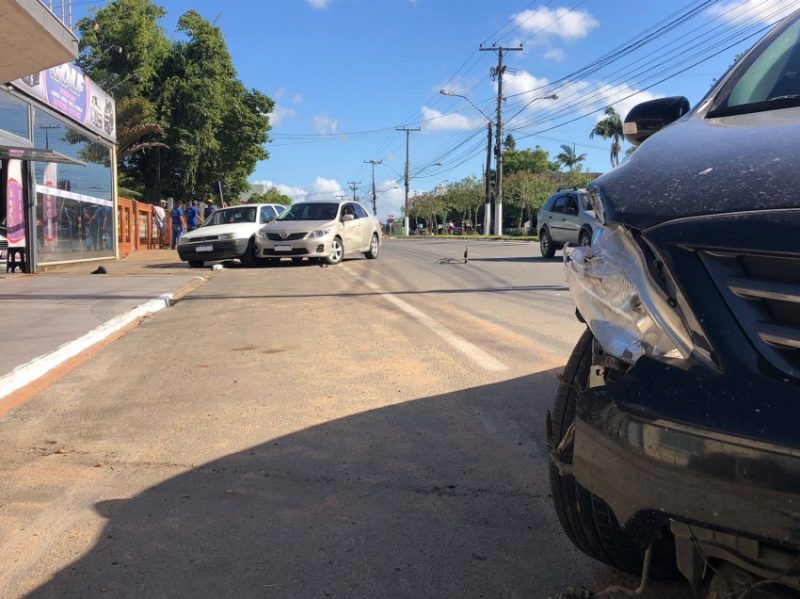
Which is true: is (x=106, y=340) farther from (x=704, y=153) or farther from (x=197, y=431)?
(x=704, y=153)

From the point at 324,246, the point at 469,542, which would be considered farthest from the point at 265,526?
the point at 324,246

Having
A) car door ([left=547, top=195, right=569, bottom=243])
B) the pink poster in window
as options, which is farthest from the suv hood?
car door ([left=547, top=195, right=569, bottom=243])

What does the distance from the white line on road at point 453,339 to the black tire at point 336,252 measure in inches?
206

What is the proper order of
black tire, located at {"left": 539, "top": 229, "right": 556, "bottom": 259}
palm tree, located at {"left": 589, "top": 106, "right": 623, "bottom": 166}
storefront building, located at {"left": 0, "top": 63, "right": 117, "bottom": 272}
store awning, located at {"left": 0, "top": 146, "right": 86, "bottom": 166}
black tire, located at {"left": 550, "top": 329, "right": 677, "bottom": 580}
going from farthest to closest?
palm tree, located at {"left": 589, "top": 106, "right": 623, "bottom": 166}
black tire, located at {"left": 539, "top": 229, "right": 556, "bottom": 259}
storefront building, located at {"left": 0, "top": 63, "right": 117, "bottom": 272}
store awning, located at {"left": 0, "top": 146, "right": 86, "bottom": 166}
black tire, located at {"left": 550, "top": 329, "right": 677, "bottom": 580}

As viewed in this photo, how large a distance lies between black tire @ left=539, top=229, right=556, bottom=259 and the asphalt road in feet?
36.6

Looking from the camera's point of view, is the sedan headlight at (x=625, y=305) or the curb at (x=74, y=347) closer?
the sedan headlight at (x=625, y=305)

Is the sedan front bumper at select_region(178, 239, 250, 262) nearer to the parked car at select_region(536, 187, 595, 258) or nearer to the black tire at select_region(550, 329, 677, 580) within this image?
the parked car at select_region(536, 187, 595, 258)

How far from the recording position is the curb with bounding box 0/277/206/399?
17.4 feet

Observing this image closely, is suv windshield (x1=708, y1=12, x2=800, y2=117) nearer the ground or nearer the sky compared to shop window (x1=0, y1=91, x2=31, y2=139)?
nearer the ground

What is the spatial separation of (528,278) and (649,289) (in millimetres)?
11593

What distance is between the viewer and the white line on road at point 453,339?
18.9 feet

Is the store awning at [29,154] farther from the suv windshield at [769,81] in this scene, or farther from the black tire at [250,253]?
the suv windshield at [769,81]

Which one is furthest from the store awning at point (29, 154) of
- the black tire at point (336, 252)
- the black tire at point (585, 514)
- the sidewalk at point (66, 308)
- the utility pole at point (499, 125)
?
the utility pole at point (499, 125)

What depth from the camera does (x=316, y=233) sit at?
49.8 feet
